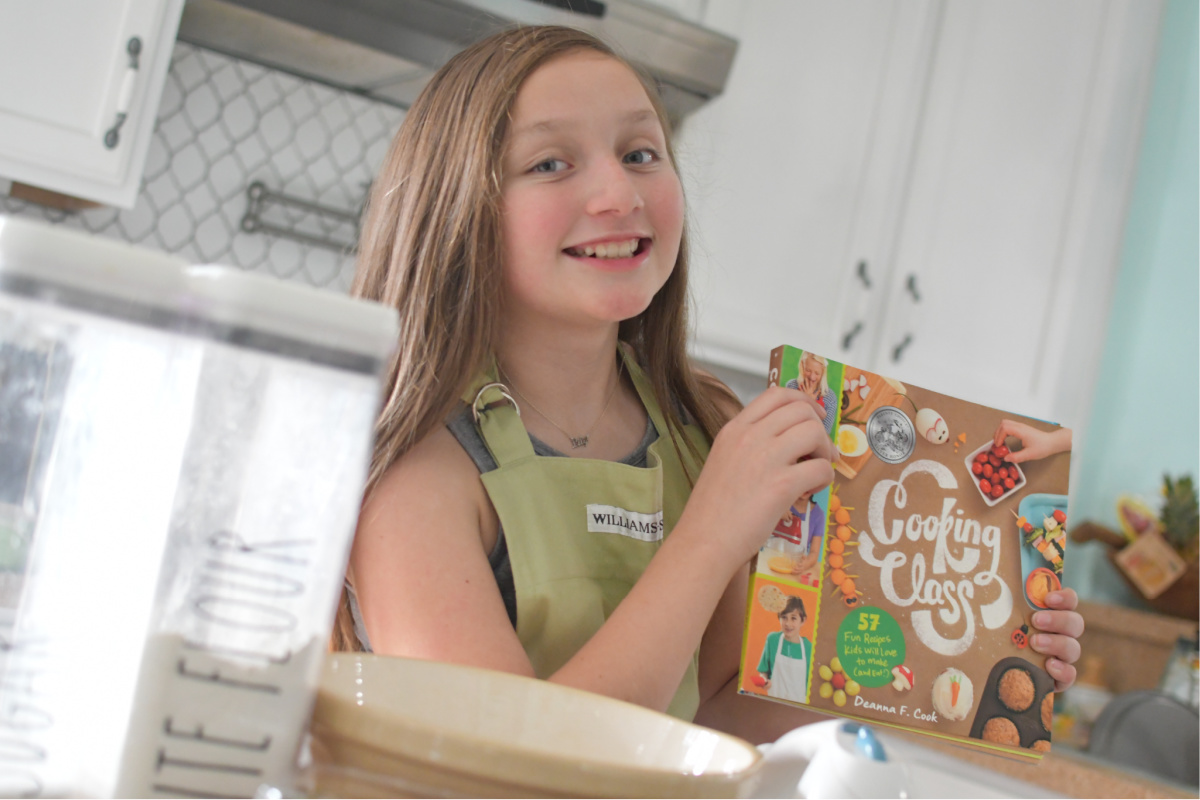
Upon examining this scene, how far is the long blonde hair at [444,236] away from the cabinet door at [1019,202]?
1373 millimetres

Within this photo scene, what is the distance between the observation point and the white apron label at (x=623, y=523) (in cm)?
77

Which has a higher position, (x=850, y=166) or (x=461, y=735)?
(x=850, y=166)

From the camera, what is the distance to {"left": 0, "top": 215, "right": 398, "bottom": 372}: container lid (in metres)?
0.23

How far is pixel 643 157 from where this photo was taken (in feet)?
2.76

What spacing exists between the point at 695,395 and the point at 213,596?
2.48 feet

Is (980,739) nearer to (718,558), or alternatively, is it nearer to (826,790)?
(718,558)

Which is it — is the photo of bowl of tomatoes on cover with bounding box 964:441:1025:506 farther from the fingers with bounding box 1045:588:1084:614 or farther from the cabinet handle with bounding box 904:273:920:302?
the cabinet handle with bounding box 904:273:920:302

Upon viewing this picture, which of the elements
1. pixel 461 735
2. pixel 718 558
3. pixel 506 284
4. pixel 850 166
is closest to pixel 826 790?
pixel 461 735

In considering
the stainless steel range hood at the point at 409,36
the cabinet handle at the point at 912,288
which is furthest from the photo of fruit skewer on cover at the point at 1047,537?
the cabinet handle at the point at 912,288

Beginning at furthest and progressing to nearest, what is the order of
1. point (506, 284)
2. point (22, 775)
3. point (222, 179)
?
point (222, 179) → point (506, 284) → point (22, 775)

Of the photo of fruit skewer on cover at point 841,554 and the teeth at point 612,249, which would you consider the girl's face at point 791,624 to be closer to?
the photo of fruit skewer on cover at point 841,554

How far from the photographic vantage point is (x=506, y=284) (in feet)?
2.71

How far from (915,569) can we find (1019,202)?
74.4 inches

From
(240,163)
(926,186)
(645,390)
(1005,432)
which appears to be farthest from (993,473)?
(926,186)
